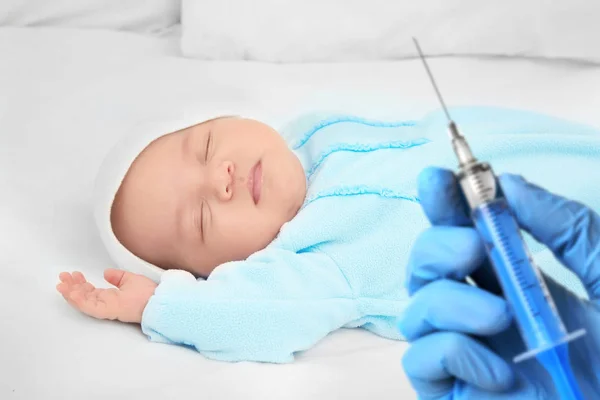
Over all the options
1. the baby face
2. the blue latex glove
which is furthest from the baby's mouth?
the blue latex glove

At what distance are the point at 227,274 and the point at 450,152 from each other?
46cm

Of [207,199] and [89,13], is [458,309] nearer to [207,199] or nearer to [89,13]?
[207,199]

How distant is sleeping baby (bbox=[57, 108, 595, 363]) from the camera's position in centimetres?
115

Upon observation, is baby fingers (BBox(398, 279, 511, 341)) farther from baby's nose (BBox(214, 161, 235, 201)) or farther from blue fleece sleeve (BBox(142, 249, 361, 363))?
baby's nose (BBox(214, 161, 235, 201))

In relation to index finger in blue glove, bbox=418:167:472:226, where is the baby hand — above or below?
above

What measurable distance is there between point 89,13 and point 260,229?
1.09 m

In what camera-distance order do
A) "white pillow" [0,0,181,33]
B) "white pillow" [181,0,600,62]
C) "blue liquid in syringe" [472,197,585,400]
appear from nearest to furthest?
"blue liquid in syringe" [472,197,585,400], "white pillow" [181,0,600,62], "white pillow" [0,0,181,33]

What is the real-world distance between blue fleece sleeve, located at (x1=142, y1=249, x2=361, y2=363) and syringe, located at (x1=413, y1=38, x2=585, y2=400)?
0.50 meters

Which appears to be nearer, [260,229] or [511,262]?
[511,262]

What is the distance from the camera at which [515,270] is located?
0.68 metres

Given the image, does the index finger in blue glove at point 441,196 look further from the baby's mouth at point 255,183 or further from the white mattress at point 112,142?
the baby's mouth at point 255,183

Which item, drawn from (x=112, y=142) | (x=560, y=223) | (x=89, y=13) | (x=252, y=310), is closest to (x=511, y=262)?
(x=560, y=223)

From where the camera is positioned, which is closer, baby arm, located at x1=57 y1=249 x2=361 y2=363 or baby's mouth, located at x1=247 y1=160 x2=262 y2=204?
baby arm, located at x1=57 y1=249 x2=361 y2=363

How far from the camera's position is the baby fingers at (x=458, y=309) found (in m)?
0.71
